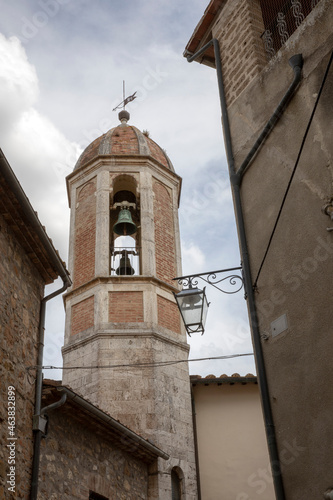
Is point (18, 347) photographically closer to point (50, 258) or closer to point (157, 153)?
point (50, 258)

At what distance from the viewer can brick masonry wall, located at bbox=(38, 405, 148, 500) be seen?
23.6ft

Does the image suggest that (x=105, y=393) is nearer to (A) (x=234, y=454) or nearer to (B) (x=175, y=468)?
(B) (x=175, y=468)

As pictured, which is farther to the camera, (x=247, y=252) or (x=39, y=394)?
(x=39, y=394)

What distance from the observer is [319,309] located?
4973 millimetres

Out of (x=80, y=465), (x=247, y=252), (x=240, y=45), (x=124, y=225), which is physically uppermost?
(x=124, y=225)

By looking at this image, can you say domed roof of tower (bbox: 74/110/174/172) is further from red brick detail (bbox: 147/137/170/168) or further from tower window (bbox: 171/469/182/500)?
tower window (bbox: 171/469/182/500)

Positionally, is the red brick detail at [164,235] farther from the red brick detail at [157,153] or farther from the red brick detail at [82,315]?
the red brick detail at [82,315]

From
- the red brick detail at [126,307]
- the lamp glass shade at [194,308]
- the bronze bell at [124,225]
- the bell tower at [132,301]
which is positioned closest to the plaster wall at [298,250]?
the lamp glass shade at [194,308]

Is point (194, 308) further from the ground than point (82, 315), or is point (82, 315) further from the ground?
point (82, 315)

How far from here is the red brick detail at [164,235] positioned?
1352 cm

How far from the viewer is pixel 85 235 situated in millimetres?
14047

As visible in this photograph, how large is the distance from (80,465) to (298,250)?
15.2 ft

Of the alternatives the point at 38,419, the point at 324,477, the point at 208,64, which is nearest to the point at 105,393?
the point at 38,419

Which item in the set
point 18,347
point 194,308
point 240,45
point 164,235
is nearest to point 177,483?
point 18,347
